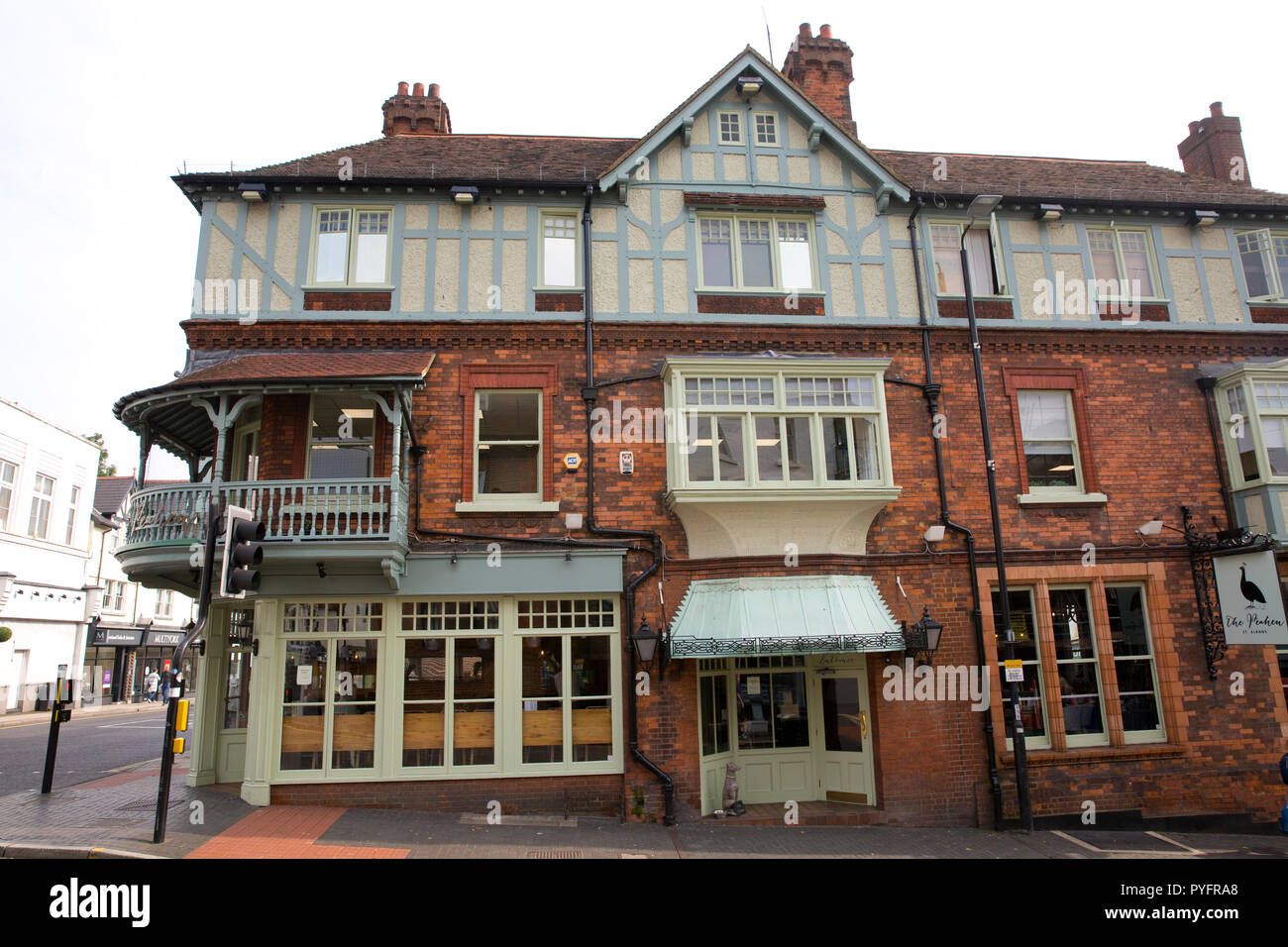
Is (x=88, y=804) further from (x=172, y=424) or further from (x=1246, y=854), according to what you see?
(x=1246, y=854)

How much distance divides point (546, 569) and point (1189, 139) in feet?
56.4

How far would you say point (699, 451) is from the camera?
12.4 m

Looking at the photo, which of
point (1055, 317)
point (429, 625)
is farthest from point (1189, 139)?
point (429, 625)

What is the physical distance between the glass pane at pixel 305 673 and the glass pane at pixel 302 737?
6.0 inches

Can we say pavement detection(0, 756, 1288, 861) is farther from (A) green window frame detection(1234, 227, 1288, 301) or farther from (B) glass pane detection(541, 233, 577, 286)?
(A) green window frame detection(1234, 227, 1288, 301)

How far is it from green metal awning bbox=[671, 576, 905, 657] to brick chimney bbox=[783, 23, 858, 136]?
32.6ft

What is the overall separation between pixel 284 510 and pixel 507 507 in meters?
3.15

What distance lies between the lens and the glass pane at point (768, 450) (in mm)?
12414

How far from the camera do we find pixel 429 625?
12.0m

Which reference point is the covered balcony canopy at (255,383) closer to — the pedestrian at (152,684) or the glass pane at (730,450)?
the glass pane at (730,450)

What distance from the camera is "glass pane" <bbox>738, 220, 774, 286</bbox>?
45.3 feet

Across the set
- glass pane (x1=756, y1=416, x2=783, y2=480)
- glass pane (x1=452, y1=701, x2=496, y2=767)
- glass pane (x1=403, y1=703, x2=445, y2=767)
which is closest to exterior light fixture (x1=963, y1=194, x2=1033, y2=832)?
glass pane (x1=756, y1=416, x2=783, y2=480)

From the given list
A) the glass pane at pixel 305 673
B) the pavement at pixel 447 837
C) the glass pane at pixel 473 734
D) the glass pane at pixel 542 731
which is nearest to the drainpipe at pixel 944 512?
the pavement at pixel 447 837

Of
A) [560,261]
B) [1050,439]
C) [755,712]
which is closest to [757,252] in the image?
[560,261]
